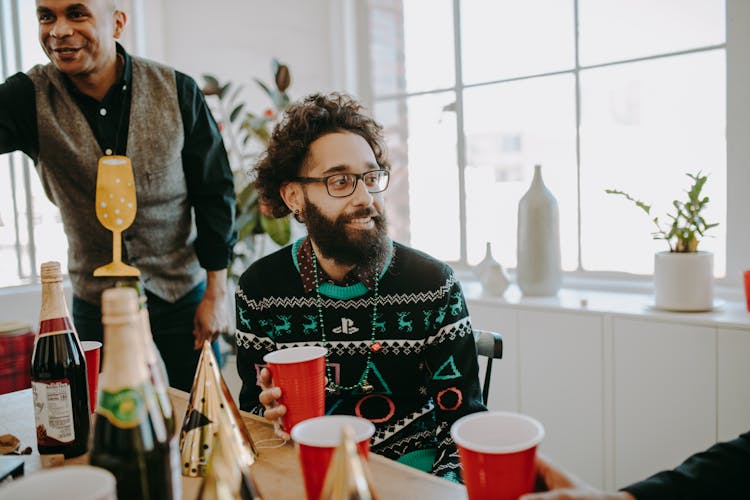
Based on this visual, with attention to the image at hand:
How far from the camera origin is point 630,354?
2123 mm

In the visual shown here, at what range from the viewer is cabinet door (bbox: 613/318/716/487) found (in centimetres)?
198

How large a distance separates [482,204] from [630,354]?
115 cm

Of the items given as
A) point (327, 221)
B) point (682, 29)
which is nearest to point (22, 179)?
point (327, 221)

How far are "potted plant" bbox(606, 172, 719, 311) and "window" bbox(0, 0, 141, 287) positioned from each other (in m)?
2.40

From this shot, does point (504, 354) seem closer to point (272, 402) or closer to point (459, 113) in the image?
point (459, 113)

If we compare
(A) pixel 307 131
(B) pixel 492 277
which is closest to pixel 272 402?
(A) pixel 307 131

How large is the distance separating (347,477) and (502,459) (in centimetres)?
21

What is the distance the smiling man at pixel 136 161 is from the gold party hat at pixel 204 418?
1001mm

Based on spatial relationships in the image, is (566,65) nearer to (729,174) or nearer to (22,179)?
(729,174)

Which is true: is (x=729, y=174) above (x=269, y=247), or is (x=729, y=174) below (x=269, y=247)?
above

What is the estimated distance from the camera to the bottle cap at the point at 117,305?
57 centimetres

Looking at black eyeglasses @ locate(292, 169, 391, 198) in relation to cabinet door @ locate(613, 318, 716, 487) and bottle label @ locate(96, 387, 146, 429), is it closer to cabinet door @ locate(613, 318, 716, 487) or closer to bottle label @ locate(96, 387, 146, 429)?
bottle label @ locate(96, 387, 146, 429)

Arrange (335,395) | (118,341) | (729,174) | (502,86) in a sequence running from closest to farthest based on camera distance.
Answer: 1. (118,341)
2. (335,395)
3. (729,174)
4. (502,86)

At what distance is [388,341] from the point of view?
1406 mm
